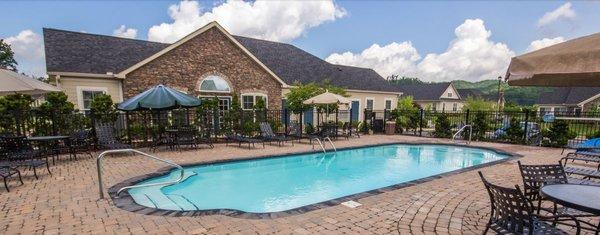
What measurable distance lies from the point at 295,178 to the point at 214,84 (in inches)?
406

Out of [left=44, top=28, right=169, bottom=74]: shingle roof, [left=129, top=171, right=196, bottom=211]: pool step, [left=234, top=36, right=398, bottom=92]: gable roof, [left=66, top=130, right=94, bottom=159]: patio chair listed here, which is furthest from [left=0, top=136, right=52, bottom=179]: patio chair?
[left=234, top=36, right=398, bottom=92]: gable roof

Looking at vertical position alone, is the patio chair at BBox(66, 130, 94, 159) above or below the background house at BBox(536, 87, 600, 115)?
below

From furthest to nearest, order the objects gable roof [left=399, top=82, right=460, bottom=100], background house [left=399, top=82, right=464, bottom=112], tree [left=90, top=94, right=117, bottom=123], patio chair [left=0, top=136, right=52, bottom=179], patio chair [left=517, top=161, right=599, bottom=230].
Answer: gable roof [left=399, top=82, right=460, bottom=100] → background house [left=399, top=82, right=464, bottom=112] → tree [left=90, top=94, right=117, bottom=123] → patio chair [left=0, top=136, right=52, bottom=179] → patio chair [left=517, top=161, right=599, bottom=230]

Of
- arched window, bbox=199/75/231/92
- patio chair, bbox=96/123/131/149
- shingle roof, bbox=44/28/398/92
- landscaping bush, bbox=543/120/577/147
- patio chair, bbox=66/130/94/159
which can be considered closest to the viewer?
Result: patio chair, bbox=66/130/94/159

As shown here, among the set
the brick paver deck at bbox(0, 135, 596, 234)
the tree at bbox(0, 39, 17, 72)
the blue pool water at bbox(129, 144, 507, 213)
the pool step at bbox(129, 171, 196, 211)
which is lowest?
the blue pool water at bbox(129, 144, 507, 213)

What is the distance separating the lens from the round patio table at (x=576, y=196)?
270cm

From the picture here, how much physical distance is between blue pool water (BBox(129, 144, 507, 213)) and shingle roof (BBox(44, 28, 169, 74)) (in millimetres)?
9770

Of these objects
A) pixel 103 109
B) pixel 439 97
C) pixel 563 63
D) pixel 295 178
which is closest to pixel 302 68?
pixel 103 109

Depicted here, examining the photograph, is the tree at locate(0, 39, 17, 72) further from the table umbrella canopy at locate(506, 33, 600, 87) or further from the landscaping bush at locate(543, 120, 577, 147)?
the landscaping bush at locate(543, 120, 577, 147)

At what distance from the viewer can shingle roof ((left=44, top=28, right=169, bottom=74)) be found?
13.5m

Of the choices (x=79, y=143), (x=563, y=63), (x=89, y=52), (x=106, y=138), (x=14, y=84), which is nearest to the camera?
(x=563, y=63)

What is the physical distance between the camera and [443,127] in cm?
1579

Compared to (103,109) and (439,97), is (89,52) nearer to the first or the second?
(103,109)

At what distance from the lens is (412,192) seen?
17.9ft
